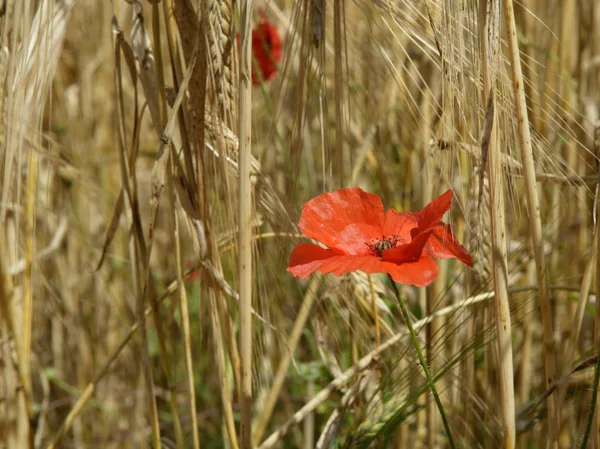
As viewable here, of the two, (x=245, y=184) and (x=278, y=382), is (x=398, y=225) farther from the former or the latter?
(x=278, y=382)

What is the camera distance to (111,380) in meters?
1.60

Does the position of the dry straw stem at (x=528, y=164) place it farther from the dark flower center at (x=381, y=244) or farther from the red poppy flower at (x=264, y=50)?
the red poppy flower at (x=264, y=50)

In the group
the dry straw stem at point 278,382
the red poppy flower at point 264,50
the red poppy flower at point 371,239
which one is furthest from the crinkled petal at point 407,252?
the red poppy flower at point 264,50

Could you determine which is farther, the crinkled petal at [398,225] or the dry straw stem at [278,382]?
the dry straw stem at [278,382]

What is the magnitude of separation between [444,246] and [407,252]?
0.10 ft

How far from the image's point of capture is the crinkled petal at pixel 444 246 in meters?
0.51

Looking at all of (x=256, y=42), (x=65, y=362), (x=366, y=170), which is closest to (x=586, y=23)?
(x=366, y=170)

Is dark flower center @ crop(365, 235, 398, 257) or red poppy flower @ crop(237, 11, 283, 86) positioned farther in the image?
red poppy flower @ crop(237, 11, 283, 86)

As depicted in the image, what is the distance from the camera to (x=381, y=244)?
574 millimetres

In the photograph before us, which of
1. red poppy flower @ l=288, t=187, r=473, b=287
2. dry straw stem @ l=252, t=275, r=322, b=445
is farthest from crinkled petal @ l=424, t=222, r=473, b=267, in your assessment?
dry straw stem @ l=252, t=275, r=322, b=445

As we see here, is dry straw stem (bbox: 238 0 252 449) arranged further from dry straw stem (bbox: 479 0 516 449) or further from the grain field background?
dry straw stem (bbox: 479 0 516 449)

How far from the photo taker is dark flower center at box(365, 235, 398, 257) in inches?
22.4

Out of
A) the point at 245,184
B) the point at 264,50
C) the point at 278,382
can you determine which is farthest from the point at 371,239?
the point at 264,50

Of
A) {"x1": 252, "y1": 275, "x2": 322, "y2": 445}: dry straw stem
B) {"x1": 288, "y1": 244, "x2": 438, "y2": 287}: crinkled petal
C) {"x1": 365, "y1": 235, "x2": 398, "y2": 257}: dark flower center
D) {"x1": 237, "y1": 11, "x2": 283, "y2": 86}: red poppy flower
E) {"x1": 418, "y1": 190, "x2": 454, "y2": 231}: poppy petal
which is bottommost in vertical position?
{"x1": 252, "y1": 275, "x2": 322, "y2": 445}: dry straw stem
